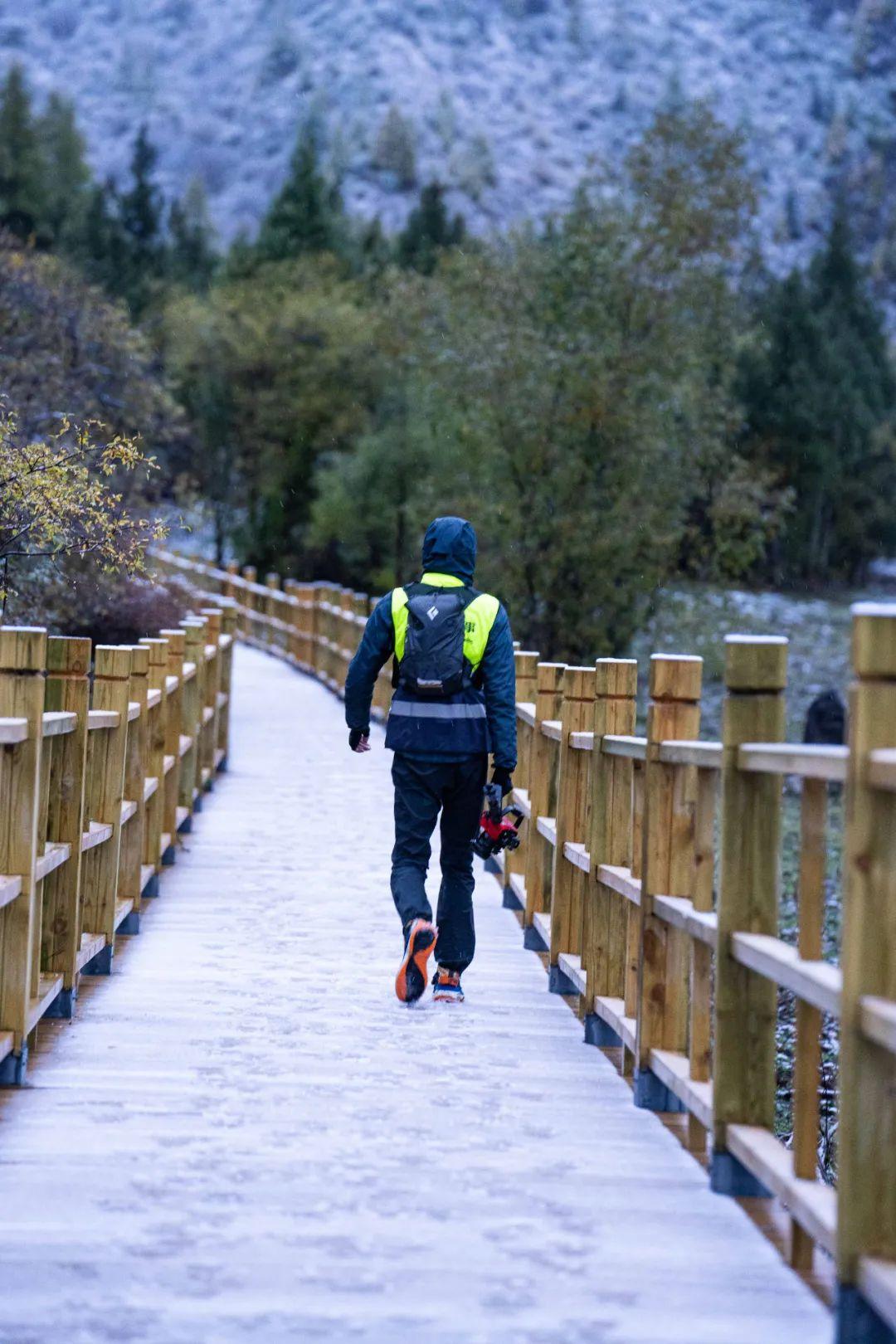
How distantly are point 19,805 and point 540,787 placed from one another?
150 inches

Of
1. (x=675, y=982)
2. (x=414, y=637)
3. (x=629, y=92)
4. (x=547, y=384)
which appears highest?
(x=629, y=92)

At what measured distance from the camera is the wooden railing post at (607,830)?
241 inches

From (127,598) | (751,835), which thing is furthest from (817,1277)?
(127,598)

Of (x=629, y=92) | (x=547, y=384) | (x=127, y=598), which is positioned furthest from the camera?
(x=629, y=92)

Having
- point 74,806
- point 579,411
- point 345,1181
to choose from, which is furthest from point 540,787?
point 579,411

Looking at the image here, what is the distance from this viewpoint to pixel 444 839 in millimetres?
6957

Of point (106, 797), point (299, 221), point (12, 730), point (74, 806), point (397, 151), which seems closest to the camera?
point (12, 730)

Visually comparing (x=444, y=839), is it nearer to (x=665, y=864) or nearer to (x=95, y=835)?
(x=95, y=835)

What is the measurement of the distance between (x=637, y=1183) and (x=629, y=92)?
173047mm

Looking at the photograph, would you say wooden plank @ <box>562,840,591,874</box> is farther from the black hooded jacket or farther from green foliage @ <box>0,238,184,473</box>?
green foliage @ <box>0,238,184,473</box>

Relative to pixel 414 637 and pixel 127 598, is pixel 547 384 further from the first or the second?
pixel 414 637

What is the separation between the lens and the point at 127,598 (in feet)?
65.3

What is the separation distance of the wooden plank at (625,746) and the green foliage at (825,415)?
4429 centimetres

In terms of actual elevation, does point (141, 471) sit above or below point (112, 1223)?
above
